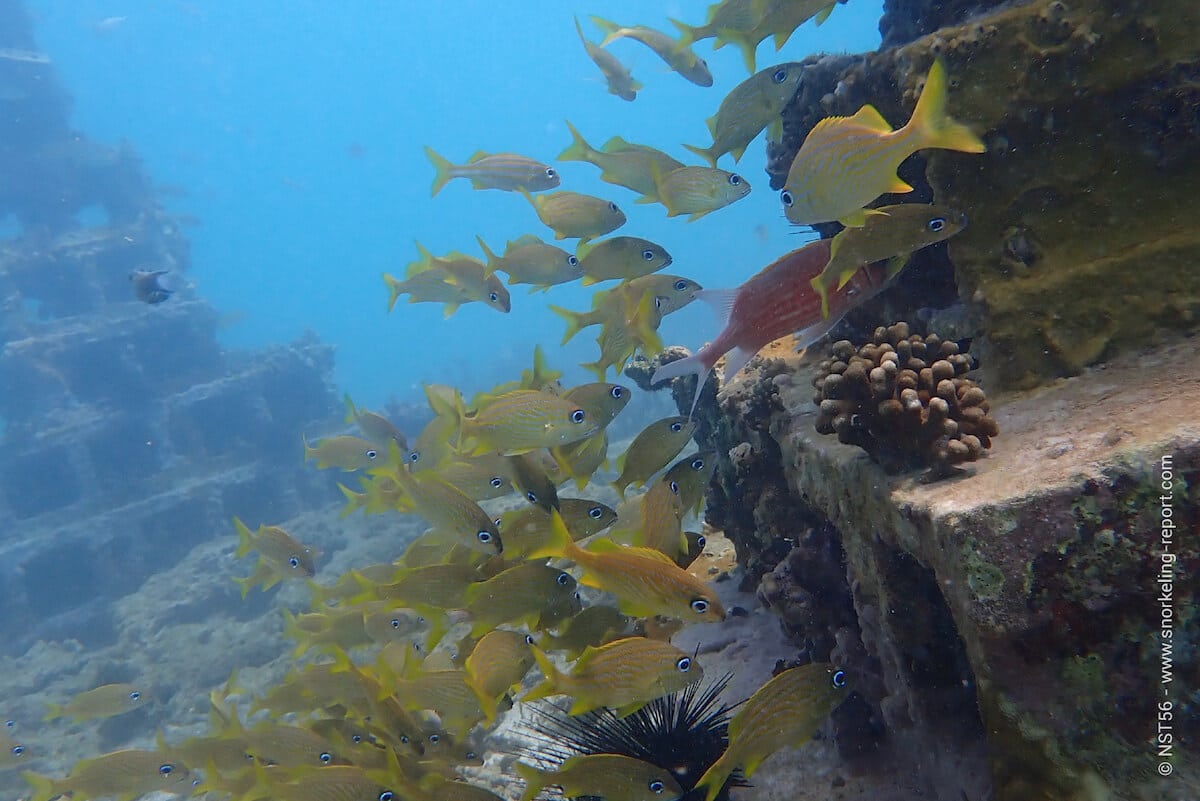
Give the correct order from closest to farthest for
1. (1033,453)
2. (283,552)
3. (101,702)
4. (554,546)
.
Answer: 1. (1033,453)
2. (554,546)
3. (283,552)
4. (101,702)

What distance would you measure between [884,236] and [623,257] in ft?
7.49

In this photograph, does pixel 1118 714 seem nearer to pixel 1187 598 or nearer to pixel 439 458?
pixel 1187 598

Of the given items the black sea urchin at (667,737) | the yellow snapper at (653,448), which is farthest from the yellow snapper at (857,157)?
the black sea urchin at (667,737)

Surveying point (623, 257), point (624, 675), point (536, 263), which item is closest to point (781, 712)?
point (624, 675)

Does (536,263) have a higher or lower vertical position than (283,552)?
higher

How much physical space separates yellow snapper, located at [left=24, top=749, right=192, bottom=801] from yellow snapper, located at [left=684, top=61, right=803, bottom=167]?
6681mm

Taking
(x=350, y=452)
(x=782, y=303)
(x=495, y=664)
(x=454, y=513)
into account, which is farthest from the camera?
(x=350, y=452)

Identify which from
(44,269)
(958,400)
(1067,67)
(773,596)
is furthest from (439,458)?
(44,269)

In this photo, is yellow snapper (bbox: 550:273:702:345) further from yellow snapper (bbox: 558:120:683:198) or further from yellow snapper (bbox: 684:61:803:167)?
yellow snapper (bbox: 684:61:803:167)

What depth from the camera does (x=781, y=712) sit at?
270 centimetres

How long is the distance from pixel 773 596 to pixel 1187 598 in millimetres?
2584

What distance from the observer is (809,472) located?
360cm

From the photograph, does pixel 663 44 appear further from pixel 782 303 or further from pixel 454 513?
pixel 454 513

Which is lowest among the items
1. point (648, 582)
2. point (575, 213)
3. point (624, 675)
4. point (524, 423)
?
point (624, 675)
